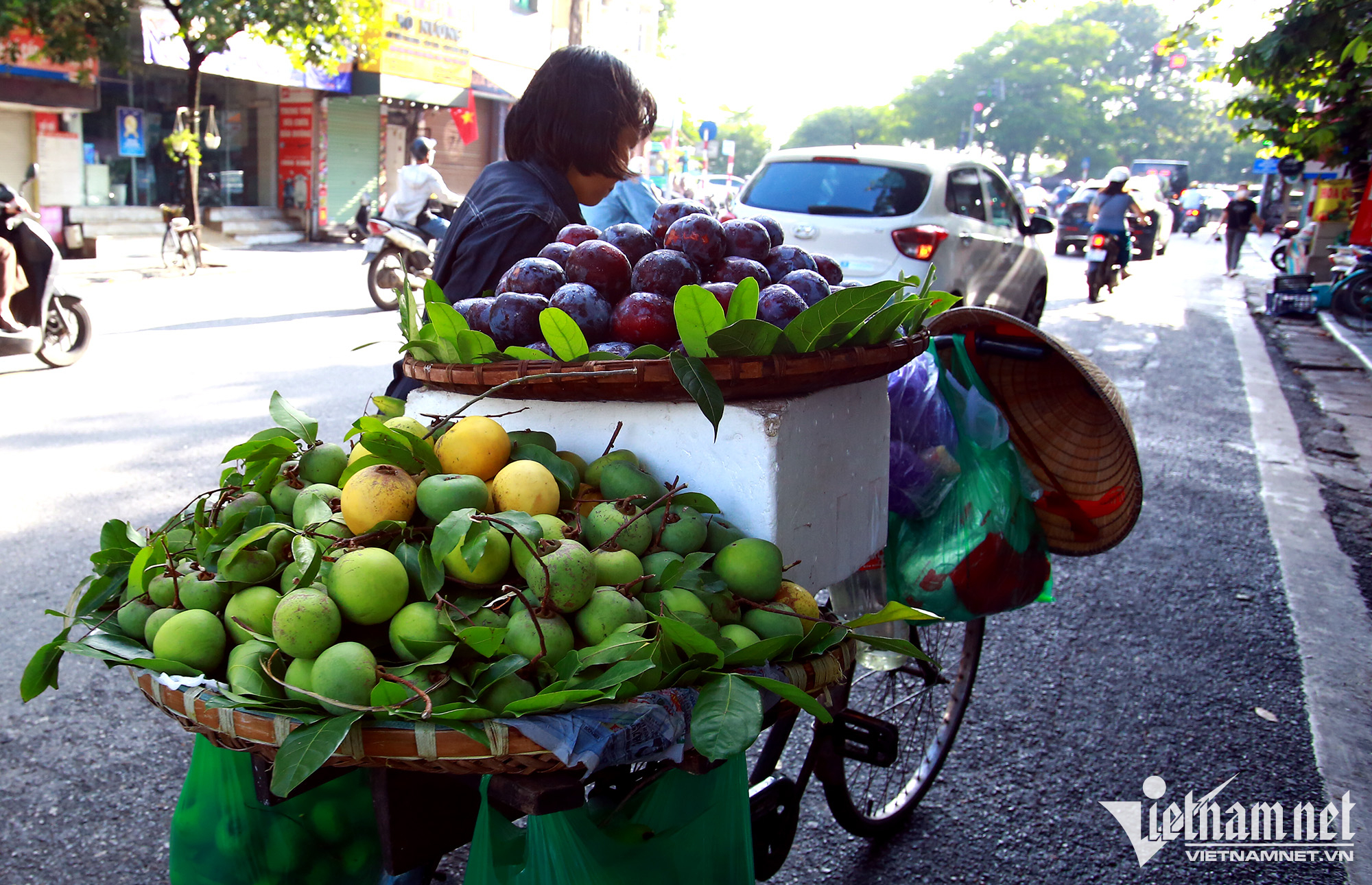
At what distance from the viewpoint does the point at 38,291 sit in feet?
21.7

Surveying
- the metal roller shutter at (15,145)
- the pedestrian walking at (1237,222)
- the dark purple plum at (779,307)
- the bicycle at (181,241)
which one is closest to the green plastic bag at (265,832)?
the dark purple plum at (779,307)

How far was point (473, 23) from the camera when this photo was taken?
19.9 metres

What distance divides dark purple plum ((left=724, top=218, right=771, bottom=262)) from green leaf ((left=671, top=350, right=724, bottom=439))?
0.48 metres

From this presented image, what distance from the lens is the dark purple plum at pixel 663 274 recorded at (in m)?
1.60

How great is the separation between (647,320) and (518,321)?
223mm

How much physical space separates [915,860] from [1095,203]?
1335 cm

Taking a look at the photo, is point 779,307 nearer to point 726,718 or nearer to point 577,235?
point 577,235

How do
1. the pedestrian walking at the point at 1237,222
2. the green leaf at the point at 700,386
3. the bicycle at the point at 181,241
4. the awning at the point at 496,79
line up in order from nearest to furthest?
the green leaf at the point at 700,386, the bicycle at the point at 181,241, the pedestrian walking at the point at 1237,222, the awning at the point at 496,79

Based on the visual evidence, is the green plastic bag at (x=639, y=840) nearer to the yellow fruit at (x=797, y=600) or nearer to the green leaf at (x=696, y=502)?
the yellow fruit at (x=797, y=600)

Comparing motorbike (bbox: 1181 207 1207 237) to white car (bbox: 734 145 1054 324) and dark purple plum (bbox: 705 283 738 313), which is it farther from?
dark purple plum (bbox: 705 283 738 313)

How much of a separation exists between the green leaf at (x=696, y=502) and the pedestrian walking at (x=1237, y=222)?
17588 millimetres

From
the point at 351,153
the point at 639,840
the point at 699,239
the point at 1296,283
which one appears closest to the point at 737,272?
the point at 699,239

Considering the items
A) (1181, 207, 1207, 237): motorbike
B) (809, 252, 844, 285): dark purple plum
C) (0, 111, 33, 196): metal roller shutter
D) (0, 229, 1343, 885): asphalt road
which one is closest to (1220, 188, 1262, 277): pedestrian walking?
(0, 229, 1343, 885): asphalt road

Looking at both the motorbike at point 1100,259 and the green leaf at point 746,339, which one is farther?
the motorbike at point 1100,259
